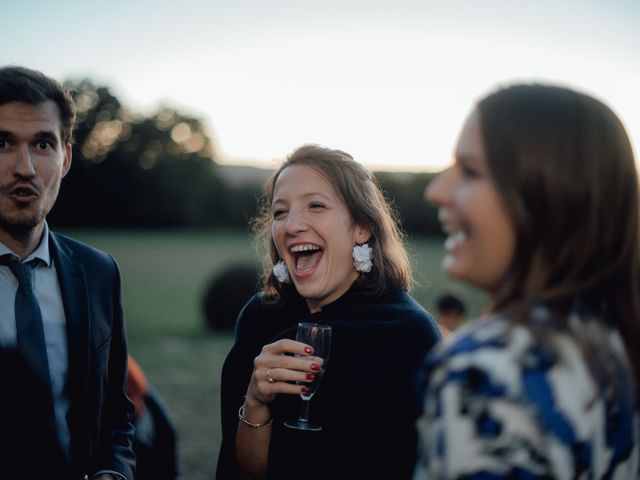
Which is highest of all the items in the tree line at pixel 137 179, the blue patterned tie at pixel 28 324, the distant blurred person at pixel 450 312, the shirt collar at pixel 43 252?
the shirt collar at pixel 43 252

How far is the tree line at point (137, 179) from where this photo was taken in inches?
2314

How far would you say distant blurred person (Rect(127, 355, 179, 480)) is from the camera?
14.4ft

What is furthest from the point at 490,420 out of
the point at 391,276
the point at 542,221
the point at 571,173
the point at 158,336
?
the point at 158,336

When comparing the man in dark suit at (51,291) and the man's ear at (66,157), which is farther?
the man's ear at (66,157)

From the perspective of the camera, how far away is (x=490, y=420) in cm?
128

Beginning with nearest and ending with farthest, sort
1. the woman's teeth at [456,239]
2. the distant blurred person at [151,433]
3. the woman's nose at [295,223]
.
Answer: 1. the woman's teeth at [456,239]
2. the woman's nose at [295,223]
3. the distant blurred person at [151,433]

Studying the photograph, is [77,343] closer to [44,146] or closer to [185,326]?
[44,146]

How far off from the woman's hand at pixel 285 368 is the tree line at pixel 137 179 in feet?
166

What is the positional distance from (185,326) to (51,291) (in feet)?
51.1

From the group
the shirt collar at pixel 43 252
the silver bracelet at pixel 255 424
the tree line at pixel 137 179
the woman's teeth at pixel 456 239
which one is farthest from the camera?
the tree line at pixel 137 179

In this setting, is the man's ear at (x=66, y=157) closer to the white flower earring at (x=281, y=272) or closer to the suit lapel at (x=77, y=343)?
the suit lapel at (x=77, y=343)

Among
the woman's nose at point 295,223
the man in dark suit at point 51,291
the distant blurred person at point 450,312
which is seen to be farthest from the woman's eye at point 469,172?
Result: the distant blurred person at point 450,312

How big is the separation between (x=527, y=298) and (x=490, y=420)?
0.30 meters

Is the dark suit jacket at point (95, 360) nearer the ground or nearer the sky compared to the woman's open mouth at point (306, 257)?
nearer the ground
